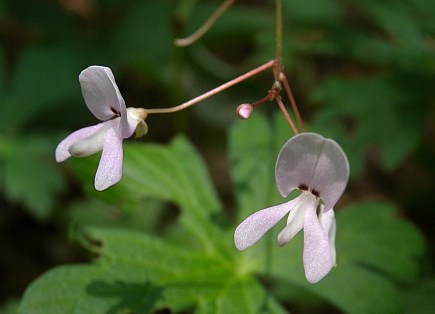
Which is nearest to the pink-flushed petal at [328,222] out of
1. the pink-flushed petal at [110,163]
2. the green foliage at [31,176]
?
the pink-flushed petal at [110,163]

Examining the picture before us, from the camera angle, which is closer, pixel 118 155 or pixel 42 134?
pixel 118 155

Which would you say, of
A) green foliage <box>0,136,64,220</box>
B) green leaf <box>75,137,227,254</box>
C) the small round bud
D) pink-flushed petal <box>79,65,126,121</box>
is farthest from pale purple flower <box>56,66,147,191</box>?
green foliage <box>0,136,64,220</box>

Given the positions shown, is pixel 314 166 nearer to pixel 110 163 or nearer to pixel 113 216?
pixel 110 163

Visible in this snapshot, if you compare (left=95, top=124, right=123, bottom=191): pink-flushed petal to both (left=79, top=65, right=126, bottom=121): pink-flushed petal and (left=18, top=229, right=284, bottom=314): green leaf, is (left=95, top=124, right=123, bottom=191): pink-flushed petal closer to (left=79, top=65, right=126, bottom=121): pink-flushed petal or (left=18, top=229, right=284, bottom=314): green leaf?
(left=79, top=65, right=126, bottom=121): pink-flushed petal

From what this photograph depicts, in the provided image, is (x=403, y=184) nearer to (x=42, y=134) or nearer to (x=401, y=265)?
(x=401, y=265)

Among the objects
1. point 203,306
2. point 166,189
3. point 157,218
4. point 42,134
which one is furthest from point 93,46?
point 203,306

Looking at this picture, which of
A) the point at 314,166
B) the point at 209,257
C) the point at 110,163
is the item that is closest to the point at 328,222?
the point at 314,166

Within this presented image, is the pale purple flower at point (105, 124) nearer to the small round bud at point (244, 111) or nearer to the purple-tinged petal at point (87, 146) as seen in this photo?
the purple-tinged petal at point (87, 146)
